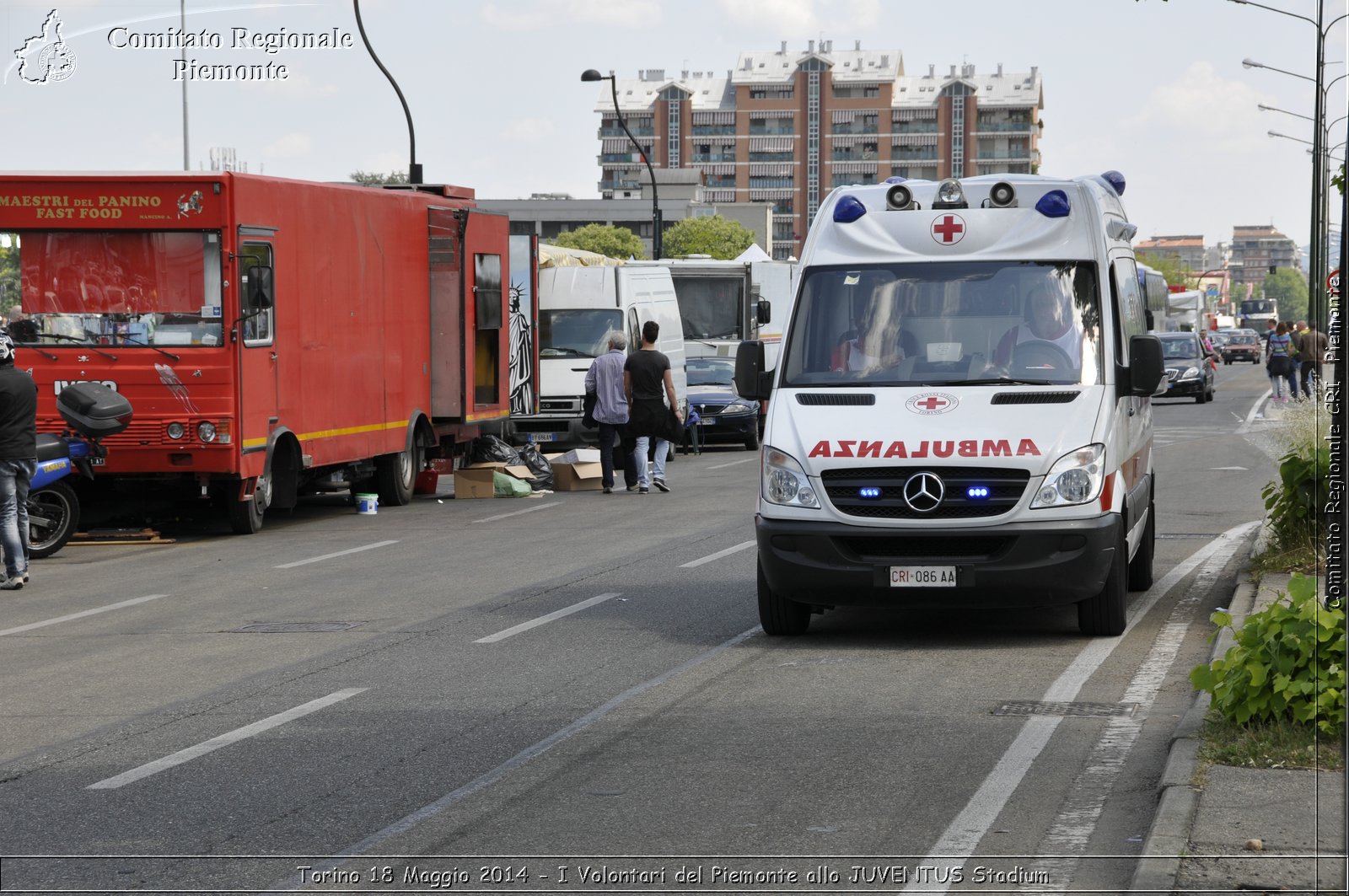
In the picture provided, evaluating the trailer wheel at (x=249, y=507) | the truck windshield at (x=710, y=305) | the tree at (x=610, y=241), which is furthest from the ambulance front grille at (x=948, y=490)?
the tree at (x=610, y=241)

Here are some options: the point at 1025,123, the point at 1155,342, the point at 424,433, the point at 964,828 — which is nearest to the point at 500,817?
the point at 964,828

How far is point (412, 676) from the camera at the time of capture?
9352mm

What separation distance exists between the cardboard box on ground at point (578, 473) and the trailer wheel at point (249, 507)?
18.0 feet

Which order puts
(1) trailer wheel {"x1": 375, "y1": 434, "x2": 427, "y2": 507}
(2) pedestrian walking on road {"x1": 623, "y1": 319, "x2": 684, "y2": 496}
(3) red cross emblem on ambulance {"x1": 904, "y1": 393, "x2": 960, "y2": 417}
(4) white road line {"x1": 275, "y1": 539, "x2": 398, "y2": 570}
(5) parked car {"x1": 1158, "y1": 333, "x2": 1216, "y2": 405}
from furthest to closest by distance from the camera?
(5) parked car {"x1": 1158, "y1": 333, "x2": 1216, "y2": 405}
(2) pedestrian walking on road {"x1": 623, "y1": 319, "x2": 684, "y2": 496}
(1) trailer wheel {"x1": 375, "y1": 434, "x2": 427, "y2": 507}
(4) white road line {"x1": 275, "y1": 539, "x2": 398, "y2": 570}
(3) red cross emblem on ambulance {"x1": 904, "y1": 393, "x2": 960, "y2": 417}

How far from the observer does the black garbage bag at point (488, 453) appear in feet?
76.5

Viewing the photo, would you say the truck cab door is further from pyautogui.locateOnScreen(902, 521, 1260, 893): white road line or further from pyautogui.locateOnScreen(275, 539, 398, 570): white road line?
pyautogui.locateOnScreen(902, 521, 1260, 893): white road line

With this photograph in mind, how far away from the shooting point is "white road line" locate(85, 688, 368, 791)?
708cm

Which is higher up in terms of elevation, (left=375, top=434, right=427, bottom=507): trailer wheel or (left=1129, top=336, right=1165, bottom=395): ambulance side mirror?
(left=1129, top=336, right=1165, bottom=395): ambulance side mirror

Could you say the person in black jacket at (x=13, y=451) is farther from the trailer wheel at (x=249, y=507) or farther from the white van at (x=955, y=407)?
the white van at (x=955, y=407)

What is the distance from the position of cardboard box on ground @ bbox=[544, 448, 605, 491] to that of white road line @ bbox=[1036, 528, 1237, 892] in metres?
12.5

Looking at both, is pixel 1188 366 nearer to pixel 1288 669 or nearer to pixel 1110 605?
pixel 1110 605

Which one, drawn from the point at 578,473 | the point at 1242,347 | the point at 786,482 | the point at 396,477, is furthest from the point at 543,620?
the point at 1242,347

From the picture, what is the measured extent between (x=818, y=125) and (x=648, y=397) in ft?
543

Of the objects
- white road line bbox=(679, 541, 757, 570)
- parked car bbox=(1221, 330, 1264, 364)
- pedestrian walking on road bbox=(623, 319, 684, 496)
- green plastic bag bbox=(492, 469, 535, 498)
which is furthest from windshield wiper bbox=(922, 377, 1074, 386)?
parked car bbox=(1221, 330, 1264, 364)
